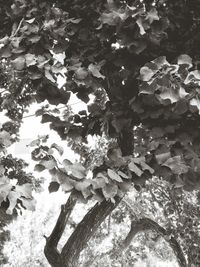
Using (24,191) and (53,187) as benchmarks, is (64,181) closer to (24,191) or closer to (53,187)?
(53,187)

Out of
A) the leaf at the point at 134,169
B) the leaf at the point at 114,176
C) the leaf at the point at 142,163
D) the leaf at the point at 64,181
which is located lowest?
the leaf at the point at 142,163

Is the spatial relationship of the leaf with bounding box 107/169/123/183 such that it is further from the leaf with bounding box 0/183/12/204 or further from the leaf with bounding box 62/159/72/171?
the leaf with bounding box 0/183/12/204

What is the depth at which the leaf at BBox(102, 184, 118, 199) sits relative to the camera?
2576 mm

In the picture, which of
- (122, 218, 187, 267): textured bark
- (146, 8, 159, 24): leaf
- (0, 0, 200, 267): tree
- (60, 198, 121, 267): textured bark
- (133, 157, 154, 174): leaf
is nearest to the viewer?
(0, 0, 200, 267): tree

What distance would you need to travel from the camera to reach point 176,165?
2.68 metres

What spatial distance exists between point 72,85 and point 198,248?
296 inches

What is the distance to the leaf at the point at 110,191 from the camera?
258cm

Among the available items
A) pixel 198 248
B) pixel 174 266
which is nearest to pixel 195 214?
pixel 198 248

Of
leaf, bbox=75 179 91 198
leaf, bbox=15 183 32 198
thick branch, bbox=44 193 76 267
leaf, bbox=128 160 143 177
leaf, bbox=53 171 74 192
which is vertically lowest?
thick branch, bbox=44 193 76 267

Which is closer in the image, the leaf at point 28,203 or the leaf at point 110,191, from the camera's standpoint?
the leaf at point 28,203

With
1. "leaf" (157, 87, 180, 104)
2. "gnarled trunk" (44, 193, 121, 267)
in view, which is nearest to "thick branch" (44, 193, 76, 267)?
"gnarled trunk" (44, 193, 121, 267)

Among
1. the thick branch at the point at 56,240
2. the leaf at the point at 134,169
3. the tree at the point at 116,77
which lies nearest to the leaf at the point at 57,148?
the tree at the point at 116,77

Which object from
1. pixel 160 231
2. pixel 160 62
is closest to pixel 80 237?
pixel 160 62

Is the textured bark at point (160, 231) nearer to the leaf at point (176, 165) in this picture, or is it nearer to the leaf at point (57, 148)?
the leaf at point (176, 165)
